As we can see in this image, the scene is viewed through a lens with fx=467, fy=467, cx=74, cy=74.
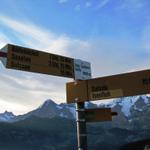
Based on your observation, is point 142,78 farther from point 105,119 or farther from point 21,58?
point 21,58

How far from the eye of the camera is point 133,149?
984cm

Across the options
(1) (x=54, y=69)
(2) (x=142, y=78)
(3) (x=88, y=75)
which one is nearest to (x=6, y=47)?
(1) (x=54, y=69)

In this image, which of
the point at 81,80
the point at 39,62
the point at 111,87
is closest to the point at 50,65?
the point at 39,62

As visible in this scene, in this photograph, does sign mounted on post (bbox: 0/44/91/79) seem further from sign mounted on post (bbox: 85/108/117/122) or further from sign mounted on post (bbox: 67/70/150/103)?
sign mounted on post (bbox: 85/108/117/122)

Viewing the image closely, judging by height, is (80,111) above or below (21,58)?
below

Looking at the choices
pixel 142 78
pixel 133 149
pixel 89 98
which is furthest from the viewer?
pixel 89 98

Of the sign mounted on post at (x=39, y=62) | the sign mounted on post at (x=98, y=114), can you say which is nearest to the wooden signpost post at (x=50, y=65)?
the sign mounted on post at (x=39, y=62)

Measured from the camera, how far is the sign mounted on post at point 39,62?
36.0ft

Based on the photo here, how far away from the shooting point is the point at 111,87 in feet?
36.8

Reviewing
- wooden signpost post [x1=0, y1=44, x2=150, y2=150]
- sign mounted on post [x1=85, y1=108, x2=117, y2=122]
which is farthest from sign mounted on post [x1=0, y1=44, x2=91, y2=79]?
sign mounted on post [x1=85, y1=108, x2=117, y2=122]

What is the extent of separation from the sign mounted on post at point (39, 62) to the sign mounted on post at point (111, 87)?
0.32m

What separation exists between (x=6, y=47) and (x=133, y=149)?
3.75 metres

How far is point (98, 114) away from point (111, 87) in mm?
819

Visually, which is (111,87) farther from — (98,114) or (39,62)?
→ (39,62)
